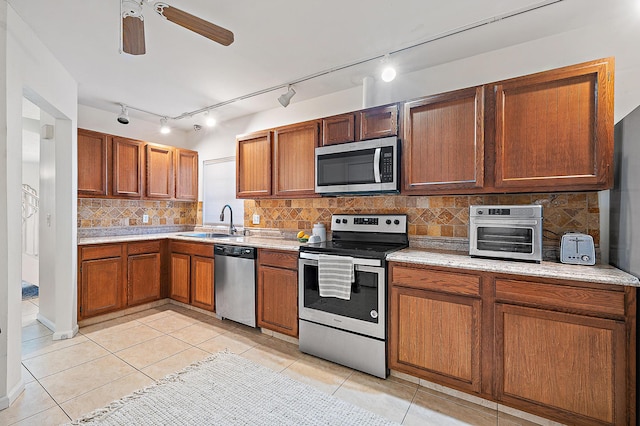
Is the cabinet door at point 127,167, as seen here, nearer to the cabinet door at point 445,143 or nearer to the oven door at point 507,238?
the cabinet door at point 445,143

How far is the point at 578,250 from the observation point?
1906mm

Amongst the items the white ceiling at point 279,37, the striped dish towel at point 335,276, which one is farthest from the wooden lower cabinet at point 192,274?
the white ceiling at point 279,37

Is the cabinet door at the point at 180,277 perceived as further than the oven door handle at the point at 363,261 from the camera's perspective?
Yes

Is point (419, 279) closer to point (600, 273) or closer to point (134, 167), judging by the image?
point (600, 273)

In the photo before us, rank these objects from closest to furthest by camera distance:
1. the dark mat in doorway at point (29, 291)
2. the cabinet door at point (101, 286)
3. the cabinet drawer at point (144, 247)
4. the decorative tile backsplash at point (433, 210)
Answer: the decorative tile backsplash at point (433, 210) → the cabinet door at point (101, 286) → the cabinet drawer at point (144, 247) → the dark mat in doorway at point (29, 291)

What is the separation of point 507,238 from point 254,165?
2672 mm

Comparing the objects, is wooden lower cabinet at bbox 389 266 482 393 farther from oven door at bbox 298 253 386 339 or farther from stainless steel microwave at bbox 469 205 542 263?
stainless steel microwave at bbox 469 205 542 263

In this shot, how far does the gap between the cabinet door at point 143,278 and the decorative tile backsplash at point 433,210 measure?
1.25 meters

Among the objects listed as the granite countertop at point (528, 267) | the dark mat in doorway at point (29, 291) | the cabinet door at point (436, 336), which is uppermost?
the granite countertop at point (528, 267)

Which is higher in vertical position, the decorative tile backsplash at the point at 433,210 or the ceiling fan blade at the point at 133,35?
the ceiling fan blade at the point at 133,35

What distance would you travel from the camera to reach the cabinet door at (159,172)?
407cm

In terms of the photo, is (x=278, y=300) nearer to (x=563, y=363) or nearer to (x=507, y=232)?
(x=507, y=232)

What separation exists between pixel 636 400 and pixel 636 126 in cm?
147

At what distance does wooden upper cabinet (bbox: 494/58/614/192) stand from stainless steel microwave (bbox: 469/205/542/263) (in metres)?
0.19
